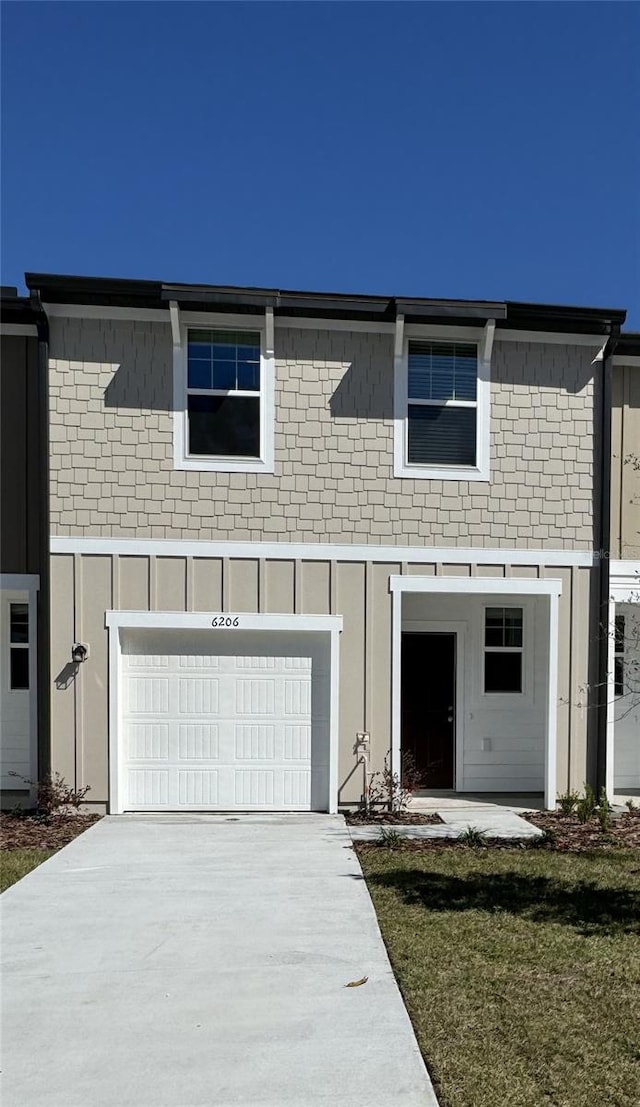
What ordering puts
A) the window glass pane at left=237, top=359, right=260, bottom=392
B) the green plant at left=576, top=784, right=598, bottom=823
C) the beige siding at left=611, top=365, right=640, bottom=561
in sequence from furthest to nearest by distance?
the beige siding at left=611, top=365, right=640, bottom=561
the window glass pane at left=237, top=359, right=260, bottom=392
the green plant at left=576, top=784, right=598, bottom=823

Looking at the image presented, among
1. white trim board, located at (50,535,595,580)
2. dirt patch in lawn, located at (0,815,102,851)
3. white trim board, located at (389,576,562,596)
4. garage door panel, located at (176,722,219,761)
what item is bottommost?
dirt patch in lawn, located at (0,815,102,851)

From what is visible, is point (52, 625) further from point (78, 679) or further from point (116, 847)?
point (116, 847)

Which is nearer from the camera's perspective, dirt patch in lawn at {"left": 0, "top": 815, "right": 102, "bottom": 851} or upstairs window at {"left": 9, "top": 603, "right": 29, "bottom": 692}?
dirt patch in lawn at {"left": 0, "top": 815, "right": 102, "bottom": 851}

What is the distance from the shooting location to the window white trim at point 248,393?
9.02 metres

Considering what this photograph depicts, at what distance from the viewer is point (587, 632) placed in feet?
31.4

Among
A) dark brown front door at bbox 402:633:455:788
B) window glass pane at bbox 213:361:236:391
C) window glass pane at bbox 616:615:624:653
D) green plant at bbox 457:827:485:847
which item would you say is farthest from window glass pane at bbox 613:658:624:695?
window glass pane at bbox 213:361:236:391

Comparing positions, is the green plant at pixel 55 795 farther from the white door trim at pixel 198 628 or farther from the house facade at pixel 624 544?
the house facade at pixel 624 544

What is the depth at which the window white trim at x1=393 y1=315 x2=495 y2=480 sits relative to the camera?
924 centimetres

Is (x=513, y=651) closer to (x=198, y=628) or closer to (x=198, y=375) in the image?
(x=198, y=628)

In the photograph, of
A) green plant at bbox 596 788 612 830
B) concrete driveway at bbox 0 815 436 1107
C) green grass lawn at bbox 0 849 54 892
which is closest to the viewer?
concrete driveway at bbox 0 815 436 1107

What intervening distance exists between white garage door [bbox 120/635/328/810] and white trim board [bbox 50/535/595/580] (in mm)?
1127

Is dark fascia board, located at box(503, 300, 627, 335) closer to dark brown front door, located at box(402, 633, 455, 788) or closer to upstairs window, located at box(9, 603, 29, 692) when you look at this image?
dark brown front door, located at box(402, 633, 455, 788)

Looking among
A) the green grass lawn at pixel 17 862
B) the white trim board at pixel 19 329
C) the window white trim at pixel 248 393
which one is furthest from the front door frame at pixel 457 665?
the white trim board at pixel 19 329

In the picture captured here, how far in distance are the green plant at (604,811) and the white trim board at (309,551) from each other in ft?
9.47
